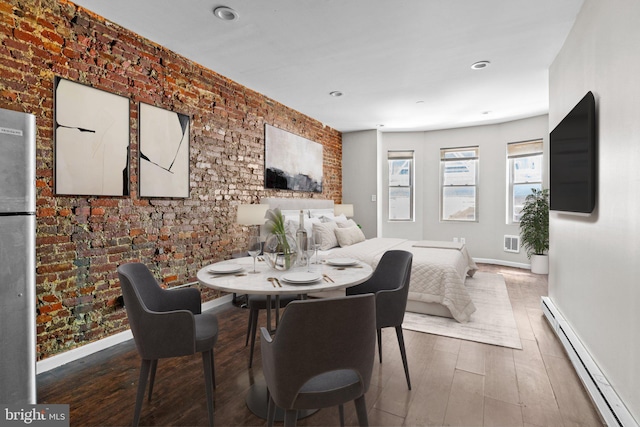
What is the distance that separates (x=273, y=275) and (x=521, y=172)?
6008mm

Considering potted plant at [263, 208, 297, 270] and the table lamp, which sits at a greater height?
the table lamp

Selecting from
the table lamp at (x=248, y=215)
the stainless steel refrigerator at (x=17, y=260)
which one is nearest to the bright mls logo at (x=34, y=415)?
the stainless steel refrigerator at (x=17, y=260)

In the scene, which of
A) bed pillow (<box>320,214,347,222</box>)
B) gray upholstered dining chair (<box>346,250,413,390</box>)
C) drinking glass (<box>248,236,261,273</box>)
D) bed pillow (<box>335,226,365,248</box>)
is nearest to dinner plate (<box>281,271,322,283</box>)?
drinking glass (<box>248,236,261,273</box>)

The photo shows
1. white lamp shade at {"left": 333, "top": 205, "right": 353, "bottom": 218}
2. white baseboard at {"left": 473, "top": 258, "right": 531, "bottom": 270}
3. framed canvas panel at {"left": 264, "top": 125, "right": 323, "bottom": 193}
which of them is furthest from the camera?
white lamp shade at {"left": 333, "top": 205, "right": 353, "bottom": 218}

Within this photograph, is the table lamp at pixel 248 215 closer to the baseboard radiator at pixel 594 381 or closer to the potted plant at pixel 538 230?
the baseboard radiator at pixel 594 381

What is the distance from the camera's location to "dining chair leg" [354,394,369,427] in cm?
135

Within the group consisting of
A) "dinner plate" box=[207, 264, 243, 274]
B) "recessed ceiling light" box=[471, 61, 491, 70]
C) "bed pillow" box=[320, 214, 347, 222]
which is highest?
"recessed ceiling light" box=[471, 61, 491, 70]

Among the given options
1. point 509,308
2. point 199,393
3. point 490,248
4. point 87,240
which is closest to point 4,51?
point 87,240

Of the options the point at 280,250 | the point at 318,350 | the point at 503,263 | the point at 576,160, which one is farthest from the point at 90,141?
the point at 503,263

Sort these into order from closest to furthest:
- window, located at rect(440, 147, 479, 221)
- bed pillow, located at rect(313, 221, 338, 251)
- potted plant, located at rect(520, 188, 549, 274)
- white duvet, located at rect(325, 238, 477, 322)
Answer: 1. white duvet, located at rect(325, 238, 477, 322)
2. bed pillow, located at rect(313, 221, 338, 251)
3. potted plant, located at rect(520, 188, 549, 274)
4. window, located at rect(440, 147, 479, 221)

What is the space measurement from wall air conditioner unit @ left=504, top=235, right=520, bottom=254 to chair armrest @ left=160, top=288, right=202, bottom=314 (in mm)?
6098

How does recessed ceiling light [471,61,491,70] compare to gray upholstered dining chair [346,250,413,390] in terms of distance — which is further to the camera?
recessed ceiling light [471,61,491,70]

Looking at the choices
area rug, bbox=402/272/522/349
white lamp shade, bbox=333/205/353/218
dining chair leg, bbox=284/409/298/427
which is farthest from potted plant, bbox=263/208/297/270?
white lamp shade, bbox=333/205/353/218

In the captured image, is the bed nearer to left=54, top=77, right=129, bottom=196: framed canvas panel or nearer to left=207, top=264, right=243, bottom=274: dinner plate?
left=207, top=264, right=243, bottom=274: dinner plate
